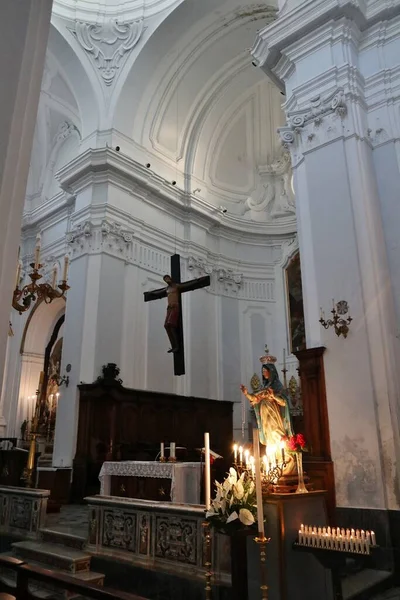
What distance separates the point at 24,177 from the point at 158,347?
10265 mm

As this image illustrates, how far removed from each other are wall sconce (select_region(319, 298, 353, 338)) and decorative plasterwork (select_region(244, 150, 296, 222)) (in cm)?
887

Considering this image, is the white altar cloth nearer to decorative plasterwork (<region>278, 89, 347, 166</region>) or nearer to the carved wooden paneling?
the carved wooden paneling

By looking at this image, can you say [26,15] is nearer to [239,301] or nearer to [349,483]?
[349,483]

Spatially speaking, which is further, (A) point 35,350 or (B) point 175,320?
(A) point 35,350

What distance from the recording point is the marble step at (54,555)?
16.8ft

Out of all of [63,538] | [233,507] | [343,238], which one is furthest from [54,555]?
[343,238]

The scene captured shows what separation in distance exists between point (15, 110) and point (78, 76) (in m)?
11.9

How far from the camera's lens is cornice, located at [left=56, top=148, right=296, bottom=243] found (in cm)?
1162

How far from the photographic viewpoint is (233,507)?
3.28m

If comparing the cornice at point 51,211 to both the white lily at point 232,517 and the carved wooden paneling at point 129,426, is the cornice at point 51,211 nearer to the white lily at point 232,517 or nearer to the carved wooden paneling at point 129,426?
the carved wooden paneling at point 129,426

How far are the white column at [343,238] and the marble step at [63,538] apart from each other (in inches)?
128

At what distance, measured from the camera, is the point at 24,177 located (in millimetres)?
1927

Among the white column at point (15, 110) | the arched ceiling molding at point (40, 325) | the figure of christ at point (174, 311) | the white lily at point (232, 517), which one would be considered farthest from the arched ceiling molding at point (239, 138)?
the white column at point (15, 110)

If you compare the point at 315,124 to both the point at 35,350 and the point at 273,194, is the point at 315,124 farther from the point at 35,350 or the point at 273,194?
the point at 35,350
